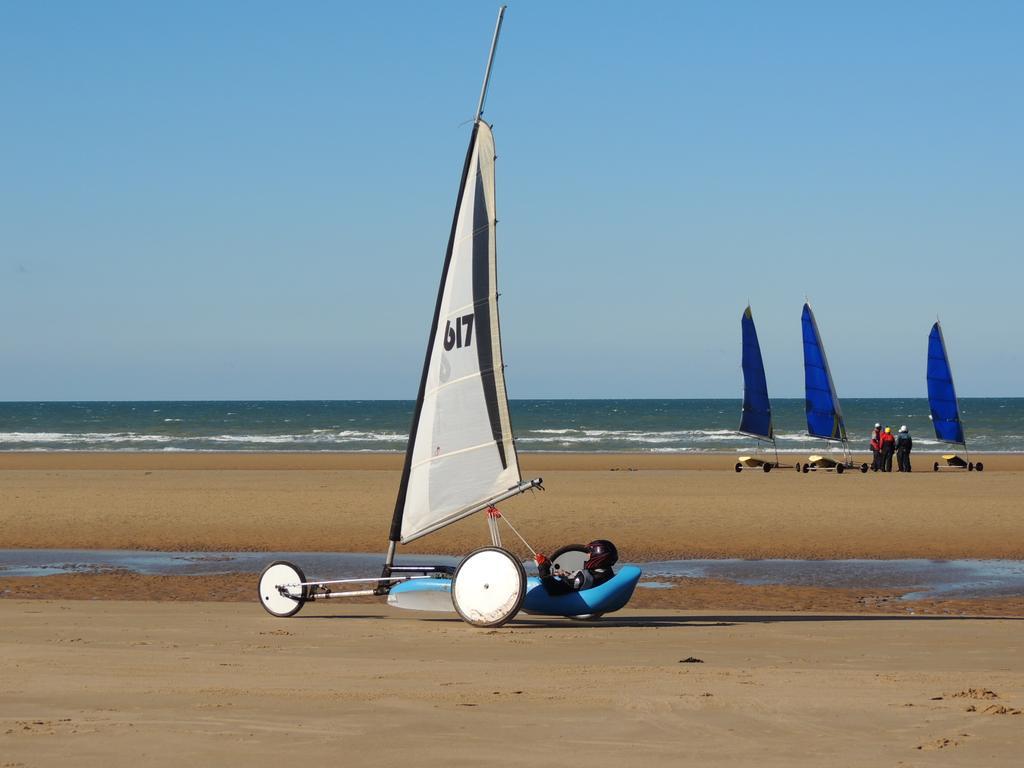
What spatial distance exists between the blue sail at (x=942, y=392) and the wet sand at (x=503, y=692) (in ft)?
107

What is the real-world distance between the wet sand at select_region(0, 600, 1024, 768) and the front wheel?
0.16m

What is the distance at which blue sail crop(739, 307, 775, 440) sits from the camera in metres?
42.9

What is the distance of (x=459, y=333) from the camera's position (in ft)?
38.8

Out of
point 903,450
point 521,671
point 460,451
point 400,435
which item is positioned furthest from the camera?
point 400,435

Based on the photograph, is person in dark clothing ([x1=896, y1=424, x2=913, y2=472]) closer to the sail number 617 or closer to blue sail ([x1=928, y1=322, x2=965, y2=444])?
blue sail ([x1=928, y1=322, x2=965, y2=444])

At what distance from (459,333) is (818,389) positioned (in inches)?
1302

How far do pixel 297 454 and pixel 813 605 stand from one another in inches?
1590

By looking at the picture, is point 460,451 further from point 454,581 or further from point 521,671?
point 521,671

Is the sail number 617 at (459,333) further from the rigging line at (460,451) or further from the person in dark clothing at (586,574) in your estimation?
the person in dark clothing at (586,574)

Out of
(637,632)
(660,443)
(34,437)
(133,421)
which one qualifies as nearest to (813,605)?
(637,632)

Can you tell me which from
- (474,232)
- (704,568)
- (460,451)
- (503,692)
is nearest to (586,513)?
(704,568)

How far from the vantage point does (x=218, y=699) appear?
7.55 meters

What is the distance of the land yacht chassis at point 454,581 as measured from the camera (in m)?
10.9

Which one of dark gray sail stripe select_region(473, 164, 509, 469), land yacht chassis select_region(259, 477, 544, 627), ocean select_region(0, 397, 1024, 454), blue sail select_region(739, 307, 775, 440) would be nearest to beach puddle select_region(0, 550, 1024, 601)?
land yacht chassis select_region(259, 477, 544, 627)
